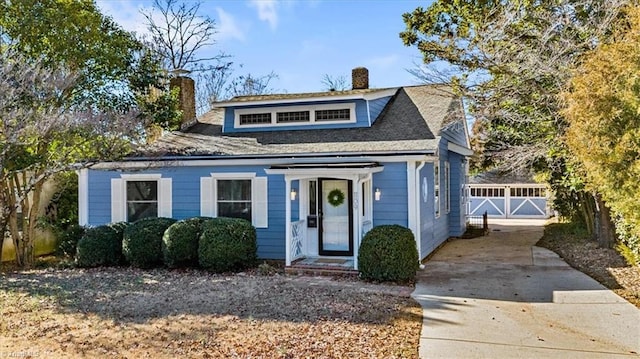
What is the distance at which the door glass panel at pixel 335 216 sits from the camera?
11.2 meters

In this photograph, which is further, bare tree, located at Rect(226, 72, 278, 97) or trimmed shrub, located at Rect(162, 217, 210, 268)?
bare tree, located at Rect(226, 72, 278, 97)

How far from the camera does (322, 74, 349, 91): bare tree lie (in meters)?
30.1

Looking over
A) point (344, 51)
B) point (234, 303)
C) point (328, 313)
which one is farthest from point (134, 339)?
point (344, 51)

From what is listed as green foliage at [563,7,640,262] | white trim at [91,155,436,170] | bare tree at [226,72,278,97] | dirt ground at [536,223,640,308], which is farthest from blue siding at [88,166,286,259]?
bare tree at [226,72,278,97]

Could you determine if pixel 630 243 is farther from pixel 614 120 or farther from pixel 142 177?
pixel 142 177

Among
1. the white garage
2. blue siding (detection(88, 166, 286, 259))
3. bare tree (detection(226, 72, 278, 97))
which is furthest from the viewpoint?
bare tree (detection(226, 72, 278, 97))

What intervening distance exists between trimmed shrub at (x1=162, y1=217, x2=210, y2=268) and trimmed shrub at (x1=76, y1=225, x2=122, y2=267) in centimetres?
142

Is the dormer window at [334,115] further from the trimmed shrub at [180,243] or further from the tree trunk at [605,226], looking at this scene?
the tree trunk at [605,226]

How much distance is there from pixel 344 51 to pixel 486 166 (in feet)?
29.1

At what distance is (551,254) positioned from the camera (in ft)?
40.8

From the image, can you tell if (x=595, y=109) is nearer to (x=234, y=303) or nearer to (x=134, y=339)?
(x=234, y=303)

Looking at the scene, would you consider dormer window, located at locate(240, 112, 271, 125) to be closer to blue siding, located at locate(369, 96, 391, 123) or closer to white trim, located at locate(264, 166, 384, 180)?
blue siding, located at locate(369, 96, 391, 123)

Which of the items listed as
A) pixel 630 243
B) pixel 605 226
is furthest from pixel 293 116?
pixel 605 226

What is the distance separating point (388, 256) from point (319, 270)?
1.73 meters
